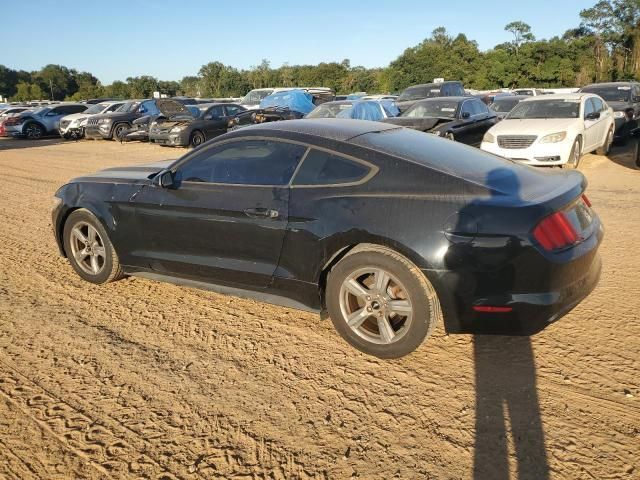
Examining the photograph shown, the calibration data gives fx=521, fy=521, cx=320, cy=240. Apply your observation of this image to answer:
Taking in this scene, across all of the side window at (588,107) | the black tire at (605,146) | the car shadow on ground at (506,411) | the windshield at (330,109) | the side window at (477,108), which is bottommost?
the car shadow on ground at (506,411)

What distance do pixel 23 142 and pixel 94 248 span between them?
22249mm

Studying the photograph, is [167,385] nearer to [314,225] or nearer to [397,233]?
[314,225]

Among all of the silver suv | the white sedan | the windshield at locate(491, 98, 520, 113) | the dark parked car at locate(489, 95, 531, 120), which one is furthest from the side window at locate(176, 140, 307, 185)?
the silver suv

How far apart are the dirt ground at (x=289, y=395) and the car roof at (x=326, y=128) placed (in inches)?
55.2

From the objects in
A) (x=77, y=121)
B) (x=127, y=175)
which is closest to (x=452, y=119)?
(x=127, y=175)

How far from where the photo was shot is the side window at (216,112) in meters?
17.4

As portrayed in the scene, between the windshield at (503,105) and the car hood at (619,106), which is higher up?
the windshield at (503,105)

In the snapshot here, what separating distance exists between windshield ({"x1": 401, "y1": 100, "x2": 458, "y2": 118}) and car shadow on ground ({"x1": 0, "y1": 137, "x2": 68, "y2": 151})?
16044mm

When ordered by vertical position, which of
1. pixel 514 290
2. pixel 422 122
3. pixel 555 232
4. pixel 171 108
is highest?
pixel 171 108

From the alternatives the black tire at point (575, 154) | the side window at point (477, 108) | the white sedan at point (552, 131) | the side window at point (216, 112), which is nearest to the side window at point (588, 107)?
the white sedan at point (552, 131)

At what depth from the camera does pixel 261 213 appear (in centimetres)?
362

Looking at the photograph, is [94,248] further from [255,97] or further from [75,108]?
[75,108]

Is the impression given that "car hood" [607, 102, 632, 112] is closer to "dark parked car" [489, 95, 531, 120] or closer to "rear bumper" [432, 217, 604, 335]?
"dark parked car" [489, 95, 531, 120]

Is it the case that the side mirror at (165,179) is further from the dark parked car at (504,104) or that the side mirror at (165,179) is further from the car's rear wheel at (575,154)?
the dark parked car at (504,104)
